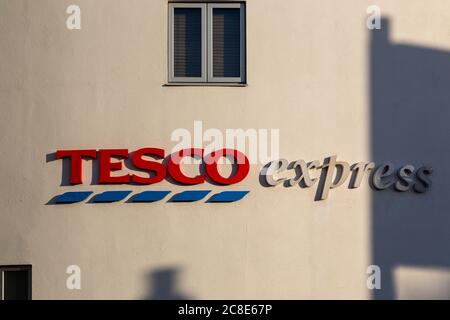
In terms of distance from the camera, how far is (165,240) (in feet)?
47.6

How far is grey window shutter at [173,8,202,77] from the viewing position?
49.0 ft

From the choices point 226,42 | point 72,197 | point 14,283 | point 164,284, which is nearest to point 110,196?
point 72,197

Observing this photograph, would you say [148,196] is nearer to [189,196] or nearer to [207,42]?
[189,196]

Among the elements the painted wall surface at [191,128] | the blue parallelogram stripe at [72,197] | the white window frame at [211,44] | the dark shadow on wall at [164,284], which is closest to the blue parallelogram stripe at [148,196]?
the painted wall surface at [191,128]

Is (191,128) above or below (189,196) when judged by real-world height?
above

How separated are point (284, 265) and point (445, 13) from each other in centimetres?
386

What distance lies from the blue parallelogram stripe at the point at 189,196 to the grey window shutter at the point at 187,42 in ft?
5.03

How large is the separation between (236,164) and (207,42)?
1644 mm

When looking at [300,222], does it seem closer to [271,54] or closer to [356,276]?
[356,276]

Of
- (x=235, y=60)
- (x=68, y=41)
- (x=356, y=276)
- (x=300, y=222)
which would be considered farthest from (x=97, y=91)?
(x=356, y=276)

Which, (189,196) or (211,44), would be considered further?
(211,44)

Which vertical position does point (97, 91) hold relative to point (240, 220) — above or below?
above

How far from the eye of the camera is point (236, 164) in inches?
577

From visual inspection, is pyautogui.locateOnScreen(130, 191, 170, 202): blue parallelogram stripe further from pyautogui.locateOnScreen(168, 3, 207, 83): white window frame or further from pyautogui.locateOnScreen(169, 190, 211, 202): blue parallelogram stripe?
pyautogui.locateOnScreen(168, 3, 207, 83): white window frame
